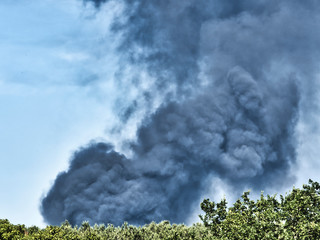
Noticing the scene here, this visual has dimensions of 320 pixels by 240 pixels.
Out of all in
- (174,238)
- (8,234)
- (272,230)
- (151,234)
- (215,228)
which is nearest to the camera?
(272,230)

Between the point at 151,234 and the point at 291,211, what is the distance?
28.0 meters

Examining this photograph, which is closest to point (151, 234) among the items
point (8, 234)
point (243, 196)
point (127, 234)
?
point (127, 234)

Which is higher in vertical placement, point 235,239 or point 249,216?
point 249,216

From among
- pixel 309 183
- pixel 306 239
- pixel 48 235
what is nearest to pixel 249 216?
pixel 306 239

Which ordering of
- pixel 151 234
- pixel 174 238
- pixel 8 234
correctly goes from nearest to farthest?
1. pixel 174 238
2. pixel 8 234
3. pixel 151 234

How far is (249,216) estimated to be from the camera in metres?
52.1

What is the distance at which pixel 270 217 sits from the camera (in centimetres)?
Answer: 4444

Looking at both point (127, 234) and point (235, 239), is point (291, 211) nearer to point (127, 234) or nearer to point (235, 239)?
point (235, 239)

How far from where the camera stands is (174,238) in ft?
161

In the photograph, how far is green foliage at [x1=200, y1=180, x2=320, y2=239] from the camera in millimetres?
43500

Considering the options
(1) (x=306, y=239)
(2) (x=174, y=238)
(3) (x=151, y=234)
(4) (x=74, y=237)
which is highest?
(3) (x=151, y=234)

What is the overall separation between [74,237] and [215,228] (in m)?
22.4

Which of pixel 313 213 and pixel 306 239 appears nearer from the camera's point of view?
pixel 306 239

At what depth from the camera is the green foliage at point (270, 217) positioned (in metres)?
43.5
